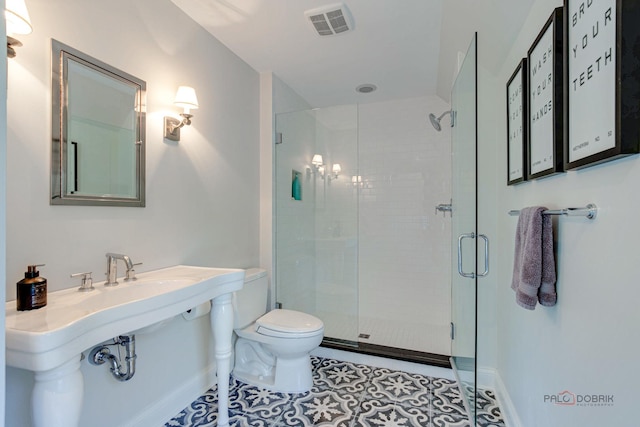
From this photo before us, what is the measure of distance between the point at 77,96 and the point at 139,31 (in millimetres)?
538

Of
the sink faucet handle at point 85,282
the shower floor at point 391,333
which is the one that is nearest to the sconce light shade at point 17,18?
Result: the sink faucet handle at point 85,282

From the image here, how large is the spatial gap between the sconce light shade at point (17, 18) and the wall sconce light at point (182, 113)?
72 centimetres

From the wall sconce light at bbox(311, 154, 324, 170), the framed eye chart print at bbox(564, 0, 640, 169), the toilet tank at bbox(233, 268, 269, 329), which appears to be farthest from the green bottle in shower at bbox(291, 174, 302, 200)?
the framed eye chart print at bbox(564, 0, 640, 169)

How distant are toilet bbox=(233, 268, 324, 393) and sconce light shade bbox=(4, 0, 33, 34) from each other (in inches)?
63.2

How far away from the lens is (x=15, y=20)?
1060 millimetres

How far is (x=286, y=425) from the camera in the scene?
178cm

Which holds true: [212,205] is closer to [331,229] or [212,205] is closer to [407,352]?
[331,229]

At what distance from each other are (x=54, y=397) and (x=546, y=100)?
191cm

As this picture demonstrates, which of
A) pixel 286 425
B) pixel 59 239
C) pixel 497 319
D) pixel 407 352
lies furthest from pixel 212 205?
pixel 497 319

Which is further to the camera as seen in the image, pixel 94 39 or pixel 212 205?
pixel 212 205

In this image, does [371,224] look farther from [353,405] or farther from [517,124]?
[517,124]

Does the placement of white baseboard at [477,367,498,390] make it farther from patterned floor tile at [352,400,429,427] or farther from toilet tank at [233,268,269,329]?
toilet tank at [233,268,269,329]

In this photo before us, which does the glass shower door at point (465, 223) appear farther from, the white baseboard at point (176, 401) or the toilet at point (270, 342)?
the white baseboard at point (176, 401)

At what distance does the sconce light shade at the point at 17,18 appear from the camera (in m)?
1.04
